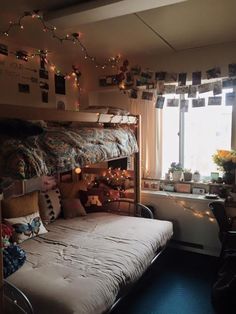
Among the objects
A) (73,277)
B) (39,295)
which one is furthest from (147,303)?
(39,295)

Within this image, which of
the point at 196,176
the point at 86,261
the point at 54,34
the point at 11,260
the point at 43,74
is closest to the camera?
the point at 11,260

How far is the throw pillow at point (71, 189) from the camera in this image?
3371 millimetres

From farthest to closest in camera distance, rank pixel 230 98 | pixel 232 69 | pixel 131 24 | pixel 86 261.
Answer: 1. pixel 230 98
2. pixel 232 69
3. pixel 131 24
4. pixel 86 261

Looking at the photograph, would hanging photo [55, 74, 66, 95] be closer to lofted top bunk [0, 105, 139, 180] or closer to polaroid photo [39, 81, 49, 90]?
polaroid photo [39, 81, 49, 90]

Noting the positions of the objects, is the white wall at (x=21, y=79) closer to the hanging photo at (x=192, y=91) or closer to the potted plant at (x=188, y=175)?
the hanging photo at (x=192, y=91)

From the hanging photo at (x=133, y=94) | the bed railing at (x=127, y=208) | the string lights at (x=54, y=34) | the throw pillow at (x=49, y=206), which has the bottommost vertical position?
the bed railing at (x=127, y=208)

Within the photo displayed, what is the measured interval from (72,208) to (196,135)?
1.79m

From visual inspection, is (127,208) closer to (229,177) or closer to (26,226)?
(229,177)

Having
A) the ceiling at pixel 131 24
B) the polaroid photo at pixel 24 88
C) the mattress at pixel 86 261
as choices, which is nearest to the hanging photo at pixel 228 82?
the ceiling at pixel 131 24

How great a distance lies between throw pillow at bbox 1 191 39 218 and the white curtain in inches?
62.1

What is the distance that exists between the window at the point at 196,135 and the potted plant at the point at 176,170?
10 cm

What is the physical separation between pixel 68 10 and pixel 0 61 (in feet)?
3.59

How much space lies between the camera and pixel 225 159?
10.4ft

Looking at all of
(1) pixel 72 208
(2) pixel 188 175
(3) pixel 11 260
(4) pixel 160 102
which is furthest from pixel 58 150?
(2) pixel 188 175
